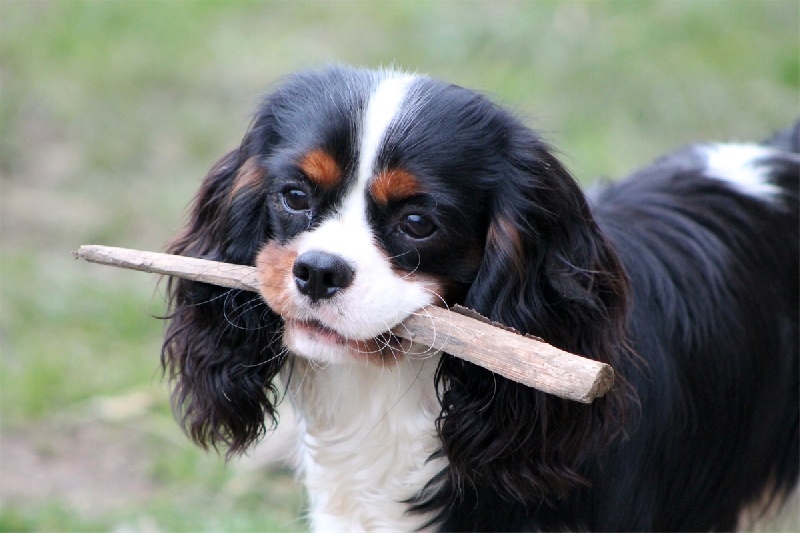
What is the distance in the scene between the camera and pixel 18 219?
6.57 metres

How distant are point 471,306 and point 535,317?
0.50 feet

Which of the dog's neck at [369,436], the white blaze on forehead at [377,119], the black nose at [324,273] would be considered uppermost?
the white blaze on forehead at [377,119]

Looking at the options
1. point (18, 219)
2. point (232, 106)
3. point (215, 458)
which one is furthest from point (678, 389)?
point (232, 106)

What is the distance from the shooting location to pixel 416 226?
2609 mm

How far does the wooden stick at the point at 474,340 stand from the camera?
221cm

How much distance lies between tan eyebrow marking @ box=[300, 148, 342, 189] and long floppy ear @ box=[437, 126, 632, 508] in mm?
379

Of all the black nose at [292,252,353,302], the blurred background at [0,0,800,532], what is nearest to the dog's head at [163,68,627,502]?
the black nose at [292,252,353,302]

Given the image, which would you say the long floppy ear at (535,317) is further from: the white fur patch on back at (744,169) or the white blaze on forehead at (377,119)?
the white fur patch on back at (744,169)

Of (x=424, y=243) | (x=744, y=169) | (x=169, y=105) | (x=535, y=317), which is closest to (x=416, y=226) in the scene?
(x=424, y=243)

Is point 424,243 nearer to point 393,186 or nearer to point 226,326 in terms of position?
point 393,186

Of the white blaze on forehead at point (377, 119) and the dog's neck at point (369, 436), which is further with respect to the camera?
the dog's neck at point (369, 436)

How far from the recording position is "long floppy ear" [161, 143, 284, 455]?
114 inches

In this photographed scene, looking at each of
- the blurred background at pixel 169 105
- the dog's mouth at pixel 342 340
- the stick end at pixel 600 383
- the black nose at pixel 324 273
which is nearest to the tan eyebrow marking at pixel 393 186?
the black nose at pixel 324 273

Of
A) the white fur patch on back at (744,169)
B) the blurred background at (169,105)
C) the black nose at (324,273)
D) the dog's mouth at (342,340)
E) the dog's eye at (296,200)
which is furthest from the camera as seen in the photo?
the blurred background at (169,105)
